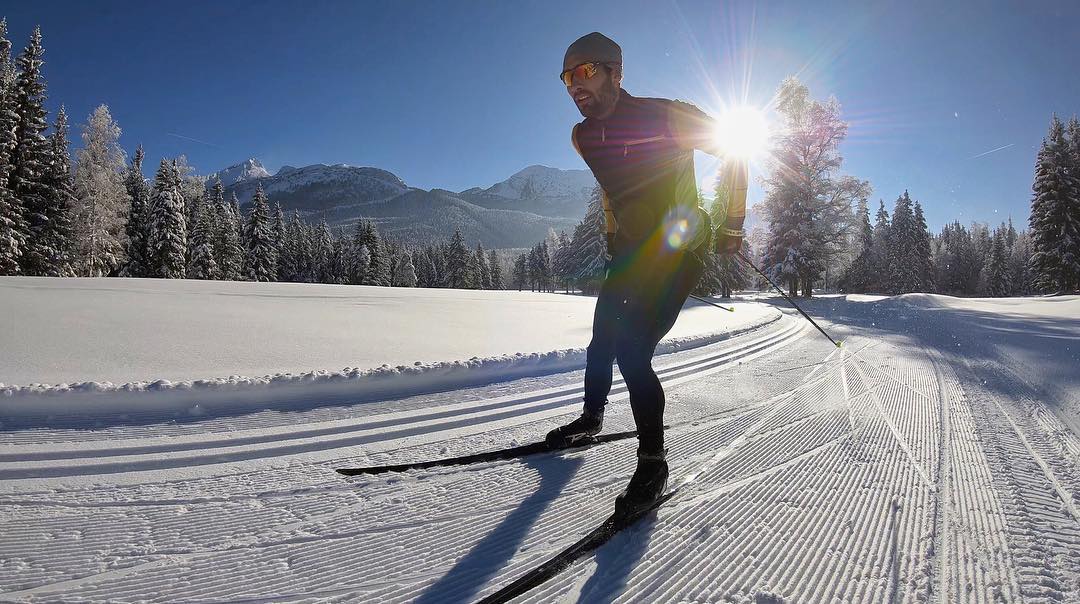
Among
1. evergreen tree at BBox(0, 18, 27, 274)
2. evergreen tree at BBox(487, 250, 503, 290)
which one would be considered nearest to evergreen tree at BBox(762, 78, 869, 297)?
evergreen tree at BBox(0, 18, 27, 274)

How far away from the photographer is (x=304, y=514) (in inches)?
67.5

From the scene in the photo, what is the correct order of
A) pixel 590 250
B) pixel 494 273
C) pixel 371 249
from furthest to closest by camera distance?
pixel 494 273, pixel 371 249, pixel 590 250

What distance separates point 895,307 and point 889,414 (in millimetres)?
13904

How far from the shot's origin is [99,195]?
2589cm

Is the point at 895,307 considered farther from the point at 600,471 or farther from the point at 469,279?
the point at 469,279

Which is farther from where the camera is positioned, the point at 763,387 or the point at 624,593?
the point at 763,387

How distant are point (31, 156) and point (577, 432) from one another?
3623 cm

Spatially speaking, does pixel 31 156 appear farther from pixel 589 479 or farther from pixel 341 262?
pixel 589 479

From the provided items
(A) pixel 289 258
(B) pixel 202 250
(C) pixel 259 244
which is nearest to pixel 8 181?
(B) pixel 202 250

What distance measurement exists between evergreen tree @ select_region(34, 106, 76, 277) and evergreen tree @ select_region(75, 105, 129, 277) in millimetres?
406

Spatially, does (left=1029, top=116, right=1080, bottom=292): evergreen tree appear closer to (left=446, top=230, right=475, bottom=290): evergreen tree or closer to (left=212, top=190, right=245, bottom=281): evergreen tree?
(left=446, top=230, right=475, bottom=290): evergreen tree

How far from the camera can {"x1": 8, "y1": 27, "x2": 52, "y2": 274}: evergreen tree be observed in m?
23.2

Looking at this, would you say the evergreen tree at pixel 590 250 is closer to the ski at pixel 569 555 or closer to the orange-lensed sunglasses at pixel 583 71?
the orange-lensed sunglasses at pixel 583 71

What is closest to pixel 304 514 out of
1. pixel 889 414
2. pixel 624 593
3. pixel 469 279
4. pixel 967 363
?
pixel 624 593
